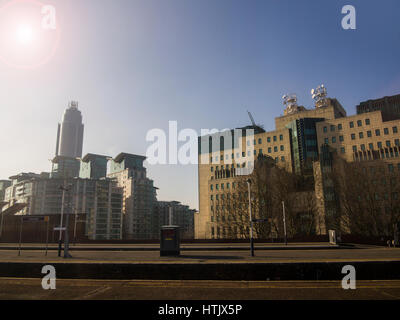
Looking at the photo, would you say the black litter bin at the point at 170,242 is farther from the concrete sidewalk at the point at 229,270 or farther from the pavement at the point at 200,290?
the pavement at the point at 200,290

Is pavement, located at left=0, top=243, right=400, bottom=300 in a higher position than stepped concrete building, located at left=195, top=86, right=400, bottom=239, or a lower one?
lower

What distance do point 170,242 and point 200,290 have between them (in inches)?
350

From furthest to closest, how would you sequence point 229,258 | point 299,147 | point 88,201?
point 88,201
point 299,147
point 229,258

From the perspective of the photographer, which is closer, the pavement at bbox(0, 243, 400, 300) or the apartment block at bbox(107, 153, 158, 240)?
the pavement at bbox(0, 243, 400, 300)

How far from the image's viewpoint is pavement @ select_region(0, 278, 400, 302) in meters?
10.0

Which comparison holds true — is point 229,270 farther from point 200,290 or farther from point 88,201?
point 88,201

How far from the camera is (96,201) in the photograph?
5669 inches

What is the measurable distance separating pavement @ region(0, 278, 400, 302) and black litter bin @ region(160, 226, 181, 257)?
654cm

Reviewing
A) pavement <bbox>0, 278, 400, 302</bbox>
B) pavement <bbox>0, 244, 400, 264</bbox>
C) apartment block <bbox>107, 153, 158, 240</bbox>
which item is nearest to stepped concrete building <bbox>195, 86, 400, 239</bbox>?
pavement <bbox>0, 244, 400, 264</bbox>

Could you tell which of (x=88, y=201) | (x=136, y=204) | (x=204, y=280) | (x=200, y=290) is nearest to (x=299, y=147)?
(x=204, y=280)

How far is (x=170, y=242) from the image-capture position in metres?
19.8

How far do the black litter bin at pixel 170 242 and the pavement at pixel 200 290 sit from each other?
21.5 ft

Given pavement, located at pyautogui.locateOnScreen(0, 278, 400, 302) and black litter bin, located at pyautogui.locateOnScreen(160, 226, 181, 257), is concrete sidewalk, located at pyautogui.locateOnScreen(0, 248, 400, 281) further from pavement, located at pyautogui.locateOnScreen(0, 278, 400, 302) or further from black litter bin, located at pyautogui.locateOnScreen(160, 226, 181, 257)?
black litter bin, located at pyautogui.locateOnScreen(160, 226, 181, 257)
